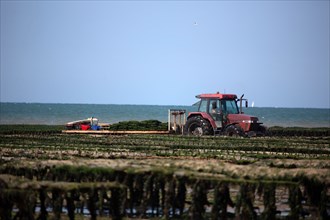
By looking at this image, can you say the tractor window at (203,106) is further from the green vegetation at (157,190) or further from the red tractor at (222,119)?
the green vegetation at (157,190)

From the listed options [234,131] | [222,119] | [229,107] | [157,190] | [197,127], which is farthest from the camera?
[197,127]

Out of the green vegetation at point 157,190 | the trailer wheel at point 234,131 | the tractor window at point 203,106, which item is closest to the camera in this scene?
the green vegetation at point 157,190

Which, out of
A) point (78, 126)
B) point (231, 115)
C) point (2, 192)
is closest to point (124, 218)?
point (2, 192)

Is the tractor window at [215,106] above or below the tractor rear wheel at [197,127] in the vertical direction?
above

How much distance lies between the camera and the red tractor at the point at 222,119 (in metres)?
36.8

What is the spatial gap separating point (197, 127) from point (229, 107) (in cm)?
217

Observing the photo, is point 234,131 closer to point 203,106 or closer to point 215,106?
point 215,106

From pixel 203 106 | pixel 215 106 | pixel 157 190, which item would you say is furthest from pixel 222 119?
pixel 157 190

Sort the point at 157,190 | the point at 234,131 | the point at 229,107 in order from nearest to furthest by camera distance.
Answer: the point at 157,190
the point at 234,131
the point at 229,107

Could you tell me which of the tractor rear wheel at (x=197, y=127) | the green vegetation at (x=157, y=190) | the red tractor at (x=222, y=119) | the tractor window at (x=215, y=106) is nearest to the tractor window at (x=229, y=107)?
the red tractor at (x=222, y=119)

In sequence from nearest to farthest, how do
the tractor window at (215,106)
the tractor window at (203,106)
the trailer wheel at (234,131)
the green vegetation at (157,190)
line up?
the green vegetation at (157,190) → the trailer wheel at (234,131) → the tractor window at (215,106) → the tractor window at (203,106)

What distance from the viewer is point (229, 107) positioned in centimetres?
3781

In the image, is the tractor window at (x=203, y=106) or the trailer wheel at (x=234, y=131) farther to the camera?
the tractor window at (x=203, y=106)

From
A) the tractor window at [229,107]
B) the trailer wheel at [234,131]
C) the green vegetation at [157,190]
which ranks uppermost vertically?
the tractor window at [229,107]
